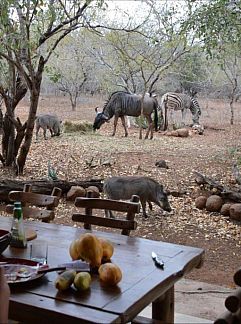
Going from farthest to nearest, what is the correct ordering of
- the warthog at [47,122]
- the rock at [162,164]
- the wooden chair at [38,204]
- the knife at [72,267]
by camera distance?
the warthog at [47,122]
the rock at [162,164]
the wooden chair at [38,204]
the knife at [72,267]

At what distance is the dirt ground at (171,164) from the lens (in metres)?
4.44

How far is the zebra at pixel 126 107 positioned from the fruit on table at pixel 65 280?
7.24m

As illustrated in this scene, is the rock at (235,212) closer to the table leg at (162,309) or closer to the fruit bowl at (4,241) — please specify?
the table leg at (162,309)

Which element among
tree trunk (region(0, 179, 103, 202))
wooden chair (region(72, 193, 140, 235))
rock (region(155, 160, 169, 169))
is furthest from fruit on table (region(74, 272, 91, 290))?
rock (region(155, 160, 169, 169))

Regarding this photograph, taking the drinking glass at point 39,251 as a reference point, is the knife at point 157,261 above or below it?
below

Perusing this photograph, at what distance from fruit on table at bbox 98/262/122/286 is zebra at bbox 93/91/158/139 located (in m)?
7.16

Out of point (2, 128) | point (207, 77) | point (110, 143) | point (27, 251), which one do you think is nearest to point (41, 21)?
point (2, 128)

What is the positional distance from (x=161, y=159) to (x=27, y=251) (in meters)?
5.28

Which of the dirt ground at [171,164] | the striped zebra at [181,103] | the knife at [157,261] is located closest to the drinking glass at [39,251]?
the knife at [157,261]

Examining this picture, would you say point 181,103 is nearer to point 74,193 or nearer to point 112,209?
point 74,193

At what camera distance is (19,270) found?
6.18ft

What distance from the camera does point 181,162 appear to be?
721cm

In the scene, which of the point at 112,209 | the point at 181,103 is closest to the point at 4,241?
the point at 112,209

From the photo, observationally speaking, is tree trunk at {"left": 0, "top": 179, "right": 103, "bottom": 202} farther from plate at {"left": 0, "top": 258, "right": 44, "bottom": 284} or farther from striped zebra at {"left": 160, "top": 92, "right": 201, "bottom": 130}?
striped zebra at {"left": 160, "top": 92, "right": 201, "bottom": 130}
